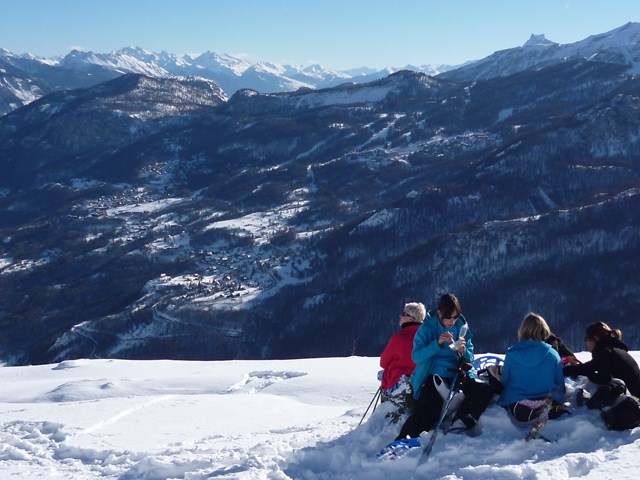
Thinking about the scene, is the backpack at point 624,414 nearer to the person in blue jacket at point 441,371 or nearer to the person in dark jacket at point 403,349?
the person in blue jacket at point 441,371

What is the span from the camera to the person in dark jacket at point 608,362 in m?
13.0

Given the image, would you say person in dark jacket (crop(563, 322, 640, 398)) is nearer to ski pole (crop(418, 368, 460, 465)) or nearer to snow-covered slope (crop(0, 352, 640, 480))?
snow-covered slope (crop(0, 352, 640, 480))

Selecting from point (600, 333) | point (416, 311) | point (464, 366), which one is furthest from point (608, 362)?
point (416, 311)

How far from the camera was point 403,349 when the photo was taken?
15156mm

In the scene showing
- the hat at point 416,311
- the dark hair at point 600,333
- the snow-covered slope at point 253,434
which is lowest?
the snow-covered slope at point 253,434

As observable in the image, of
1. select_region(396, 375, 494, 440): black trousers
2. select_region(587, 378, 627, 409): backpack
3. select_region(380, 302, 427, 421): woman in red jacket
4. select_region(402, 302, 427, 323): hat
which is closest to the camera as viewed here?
select_region(587, 378, 627, 409): backpack

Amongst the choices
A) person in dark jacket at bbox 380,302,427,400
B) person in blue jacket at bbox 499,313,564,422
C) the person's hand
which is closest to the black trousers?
person in blue jacket at bbox 499,313,564,422

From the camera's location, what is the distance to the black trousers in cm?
1325

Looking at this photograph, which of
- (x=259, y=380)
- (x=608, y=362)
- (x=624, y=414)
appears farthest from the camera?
(x=259, y=380)

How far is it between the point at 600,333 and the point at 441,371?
10.4 feet

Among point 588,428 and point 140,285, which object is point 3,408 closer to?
point 588,428

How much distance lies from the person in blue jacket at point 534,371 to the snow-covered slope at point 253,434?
0.42 meters

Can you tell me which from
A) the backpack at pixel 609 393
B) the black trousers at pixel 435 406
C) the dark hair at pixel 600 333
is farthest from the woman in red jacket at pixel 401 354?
the backpack at pixel 609 393

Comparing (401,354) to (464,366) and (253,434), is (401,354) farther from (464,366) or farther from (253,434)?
(253,434)
